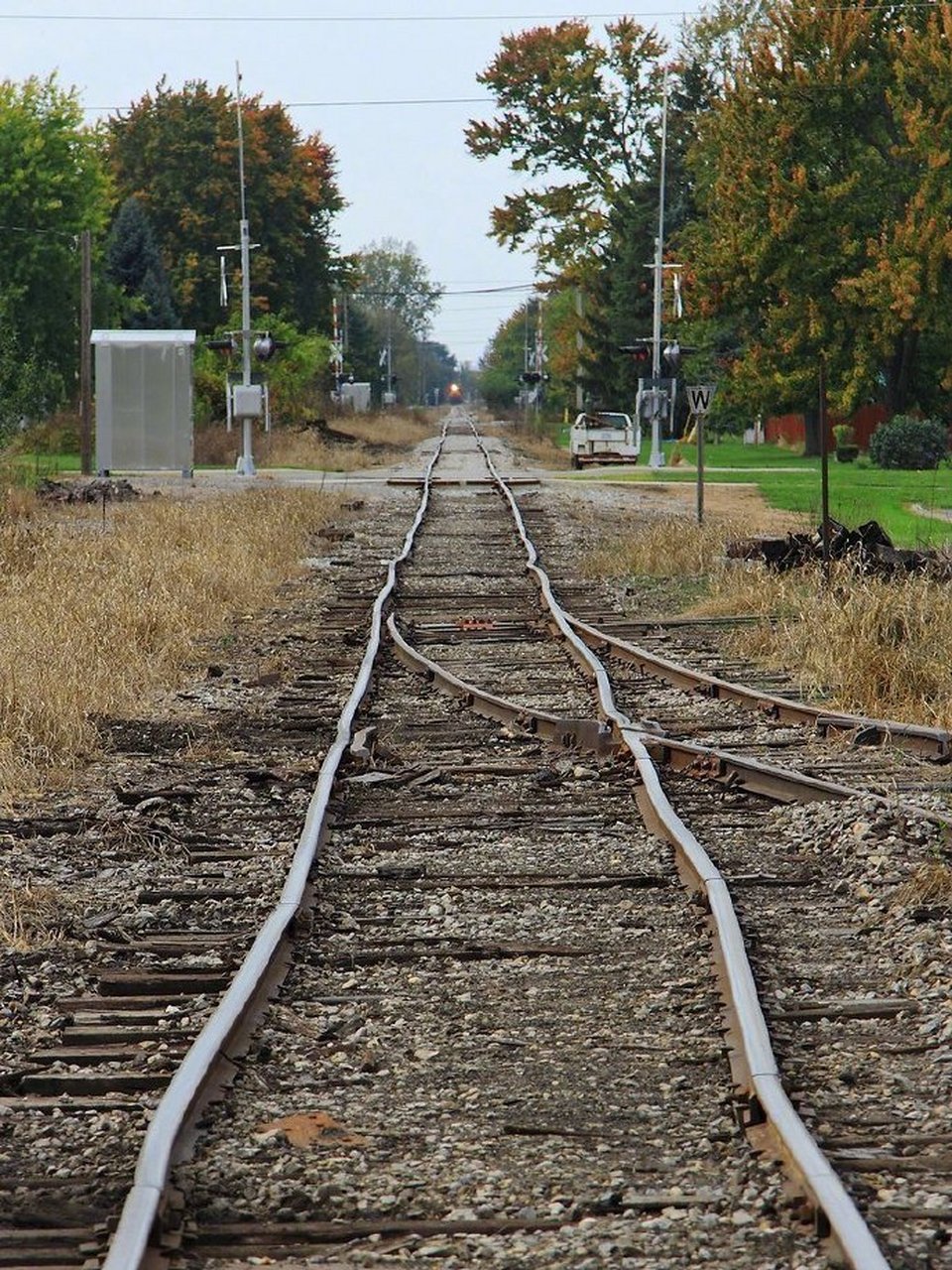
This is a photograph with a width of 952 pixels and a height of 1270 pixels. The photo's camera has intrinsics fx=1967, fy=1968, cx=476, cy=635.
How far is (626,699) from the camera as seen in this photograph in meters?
12.2

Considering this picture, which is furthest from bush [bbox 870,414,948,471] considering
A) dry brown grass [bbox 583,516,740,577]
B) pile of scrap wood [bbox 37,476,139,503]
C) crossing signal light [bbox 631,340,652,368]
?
dry brown grass [bbox 583,516,740,577]

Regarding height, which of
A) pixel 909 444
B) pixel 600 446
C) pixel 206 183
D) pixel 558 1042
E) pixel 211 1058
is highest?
pixel 206 183

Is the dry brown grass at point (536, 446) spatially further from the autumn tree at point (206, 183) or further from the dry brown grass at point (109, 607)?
the dry brown grass at point (109, 607)

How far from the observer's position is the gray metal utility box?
130 ft

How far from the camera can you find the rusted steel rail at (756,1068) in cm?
400

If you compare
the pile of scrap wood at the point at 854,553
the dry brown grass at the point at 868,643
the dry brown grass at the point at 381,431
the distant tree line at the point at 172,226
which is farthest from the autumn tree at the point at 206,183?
the dry brown grass at the point at 868,643

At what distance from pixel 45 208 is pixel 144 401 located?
954 inches

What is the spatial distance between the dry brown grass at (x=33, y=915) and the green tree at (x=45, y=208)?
183 ft

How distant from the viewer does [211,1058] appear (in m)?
5.12

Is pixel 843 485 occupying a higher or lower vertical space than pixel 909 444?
lower

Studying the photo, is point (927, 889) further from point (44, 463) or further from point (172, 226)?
point (172, 226)

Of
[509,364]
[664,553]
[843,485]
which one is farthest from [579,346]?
[509,364]

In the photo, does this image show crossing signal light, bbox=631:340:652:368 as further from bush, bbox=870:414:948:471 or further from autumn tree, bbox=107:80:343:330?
autumn tree, bbox=107:80:343:330

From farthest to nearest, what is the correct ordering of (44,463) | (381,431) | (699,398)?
(381,431) → (44,463) → (699,398)
